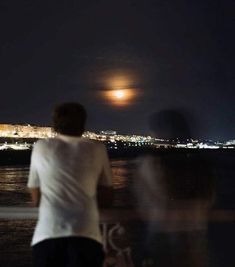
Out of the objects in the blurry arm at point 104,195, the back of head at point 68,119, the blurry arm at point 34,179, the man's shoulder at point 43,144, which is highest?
the back of head at point 68,119

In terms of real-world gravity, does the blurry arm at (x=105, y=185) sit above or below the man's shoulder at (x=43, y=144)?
below

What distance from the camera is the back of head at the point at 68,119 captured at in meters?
3.01

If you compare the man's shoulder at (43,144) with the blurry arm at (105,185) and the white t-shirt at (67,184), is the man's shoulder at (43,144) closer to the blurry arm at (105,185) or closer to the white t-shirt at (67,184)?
the white t-shirt at (67,184)

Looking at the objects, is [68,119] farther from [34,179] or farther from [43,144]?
[34,179]

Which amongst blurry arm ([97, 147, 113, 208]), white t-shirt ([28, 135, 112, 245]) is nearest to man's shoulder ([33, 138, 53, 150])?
white t-shirt ([28, 135, 112, 245])

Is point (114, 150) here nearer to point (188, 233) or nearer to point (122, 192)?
point (122, 192)

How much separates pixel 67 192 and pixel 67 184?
0.04 metres

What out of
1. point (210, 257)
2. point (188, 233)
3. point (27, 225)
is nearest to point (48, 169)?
point (188, 233)

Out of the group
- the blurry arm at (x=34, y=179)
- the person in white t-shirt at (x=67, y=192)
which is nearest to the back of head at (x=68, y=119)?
the person in white t-shirt at (x=67, y=192)

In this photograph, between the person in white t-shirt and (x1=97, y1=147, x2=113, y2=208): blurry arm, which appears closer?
the person in white t-shirt

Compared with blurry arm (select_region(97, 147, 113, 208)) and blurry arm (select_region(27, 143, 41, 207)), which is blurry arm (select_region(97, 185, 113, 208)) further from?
blurry arm (select_region(27, 143, 41, 207))

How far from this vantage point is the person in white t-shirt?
286 centimetres

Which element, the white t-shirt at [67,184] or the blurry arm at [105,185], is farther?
the blurry arm at [105,185]

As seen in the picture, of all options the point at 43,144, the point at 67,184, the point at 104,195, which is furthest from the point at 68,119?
the point at 104,195
